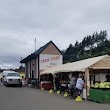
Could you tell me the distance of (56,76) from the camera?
34.6 m

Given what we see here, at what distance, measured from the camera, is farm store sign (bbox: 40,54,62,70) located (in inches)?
1847

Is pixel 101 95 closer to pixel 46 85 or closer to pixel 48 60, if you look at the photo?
pixel 46 85

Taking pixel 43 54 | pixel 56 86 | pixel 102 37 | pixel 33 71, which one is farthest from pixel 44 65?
pixel 102 37

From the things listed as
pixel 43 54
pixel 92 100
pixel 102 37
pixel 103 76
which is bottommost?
pixel 92 100

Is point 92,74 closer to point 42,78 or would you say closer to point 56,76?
point 56,76

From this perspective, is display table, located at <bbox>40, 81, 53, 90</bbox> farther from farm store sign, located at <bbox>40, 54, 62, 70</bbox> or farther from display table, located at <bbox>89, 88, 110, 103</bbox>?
display table, located at <bbox>89, 88, 110, 103</bbox>

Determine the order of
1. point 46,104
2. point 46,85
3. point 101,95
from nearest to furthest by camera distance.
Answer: point 46,104 < point 101,95 < point 46,85

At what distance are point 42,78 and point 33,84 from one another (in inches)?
115

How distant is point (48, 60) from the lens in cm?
4725

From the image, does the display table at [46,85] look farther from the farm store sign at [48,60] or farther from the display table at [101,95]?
the display table at [101,95]

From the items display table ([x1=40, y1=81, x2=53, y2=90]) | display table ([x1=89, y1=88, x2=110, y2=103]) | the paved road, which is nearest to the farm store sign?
display table ([x1=40, y1=81, x2=53, y2=90])

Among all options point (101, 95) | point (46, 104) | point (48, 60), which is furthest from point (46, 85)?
point (46, 104)

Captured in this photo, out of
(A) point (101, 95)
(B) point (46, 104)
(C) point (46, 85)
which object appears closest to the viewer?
(B) point (46, 104)

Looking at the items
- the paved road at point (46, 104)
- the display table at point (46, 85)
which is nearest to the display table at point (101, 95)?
the paved road at point (46, 104)
